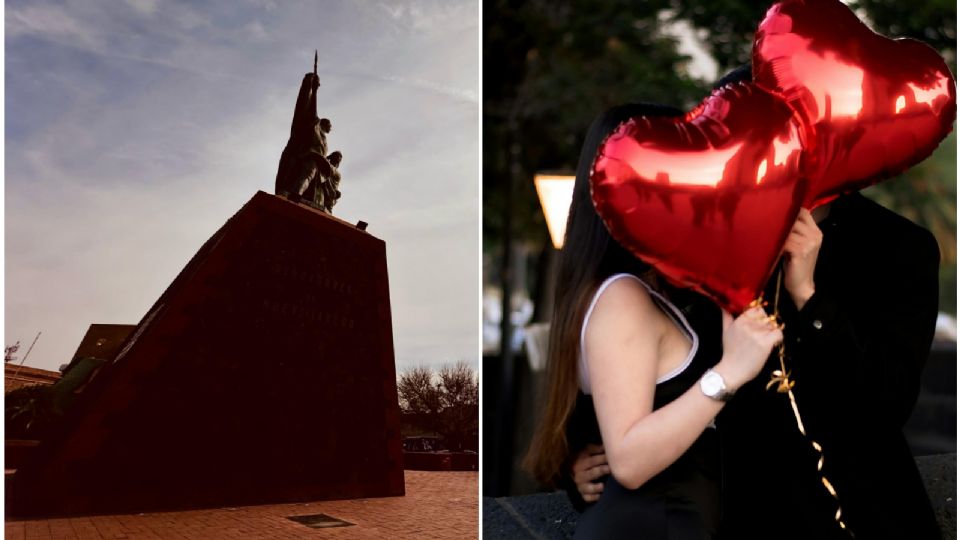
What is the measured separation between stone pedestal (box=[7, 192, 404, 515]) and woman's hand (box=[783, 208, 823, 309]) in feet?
7.66

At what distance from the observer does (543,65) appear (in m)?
9.11

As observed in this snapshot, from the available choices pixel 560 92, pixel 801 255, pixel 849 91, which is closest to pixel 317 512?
pixel 801 255

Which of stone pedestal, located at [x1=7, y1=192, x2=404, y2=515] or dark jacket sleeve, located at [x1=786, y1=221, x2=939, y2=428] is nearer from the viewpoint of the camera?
dark jacket sleeve, located at [x1=786, y1=221, x2=939, y2=428]

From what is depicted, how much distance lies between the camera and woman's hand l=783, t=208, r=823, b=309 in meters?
1.78

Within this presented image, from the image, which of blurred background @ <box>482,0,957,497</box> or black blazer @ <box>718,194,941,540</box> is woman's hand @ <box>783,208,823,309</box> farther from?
blurred background @ <box>482,0,957,497</box>

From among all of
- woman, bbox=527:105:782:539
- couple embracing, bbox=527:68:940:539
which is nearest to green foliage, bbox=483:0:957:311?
couple embracing, bbox=527:68:940:539

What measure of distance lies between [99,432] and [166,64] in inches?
55.7

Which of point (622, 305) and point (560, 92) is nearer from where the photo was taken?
point (622, 305)

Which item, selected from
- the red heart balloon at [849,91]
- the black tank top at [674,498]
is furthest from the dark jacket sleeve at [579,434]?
the red heart balloon at [849,91]

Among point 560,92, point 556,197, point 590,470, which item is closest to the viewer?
point 590,470

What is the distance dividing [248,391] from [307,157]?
99 centimetres

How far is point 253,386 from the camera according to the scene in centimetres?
367

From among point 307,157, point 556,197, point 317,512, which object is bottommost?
point 317,512

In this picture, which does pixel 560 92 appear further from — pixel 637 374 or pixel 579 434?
pixel 637 374
